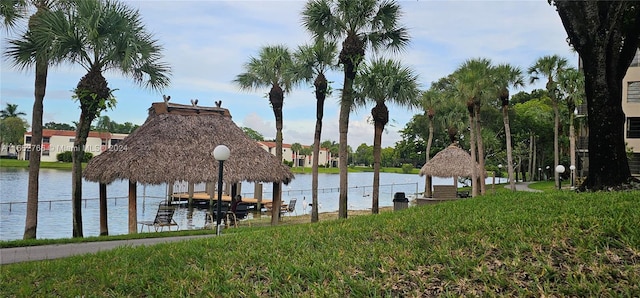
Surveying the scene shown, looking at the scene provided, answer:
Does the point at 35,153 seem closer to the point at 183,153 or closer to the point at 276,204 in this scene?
the point at 183,153

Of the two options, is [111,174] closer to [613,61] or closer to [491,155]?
[613,61]

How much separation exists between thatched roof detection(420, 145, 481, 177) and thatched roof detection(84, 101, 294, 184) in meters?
15.5

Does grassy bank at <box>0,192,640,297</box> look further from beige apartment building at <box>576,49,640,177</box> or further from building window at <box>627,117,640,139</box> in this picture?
building window at <box>627,117,640,139</box>

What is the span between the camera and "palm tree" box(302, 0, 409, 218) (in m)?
16.4

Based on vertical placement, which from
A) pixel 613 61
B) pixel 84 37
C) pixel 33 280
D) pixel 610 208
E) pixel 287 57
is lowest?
pixel 33 280

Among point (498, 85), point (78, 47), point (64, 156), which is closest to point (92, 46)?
point (78, 47)

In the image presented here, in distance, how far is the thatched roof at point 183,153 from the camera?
609 inches

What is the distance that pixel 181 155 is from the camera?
16.6 meters

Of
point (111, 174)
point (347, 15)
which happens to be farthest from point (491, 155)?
point (111, 174)

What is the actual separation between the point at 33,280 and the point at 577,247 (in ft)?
20.5

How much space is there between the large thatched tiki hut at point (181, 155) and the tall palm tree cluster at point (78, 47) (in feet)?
7.46

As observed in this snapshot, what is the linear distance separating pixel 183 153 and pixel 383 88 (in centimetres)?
900

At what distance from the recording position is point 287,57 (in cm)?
2134

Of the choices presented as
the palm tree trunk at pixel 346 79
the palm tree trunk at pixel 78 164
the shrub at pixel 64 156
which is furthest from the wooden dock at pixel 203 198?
the shrub at pixel 64 156
